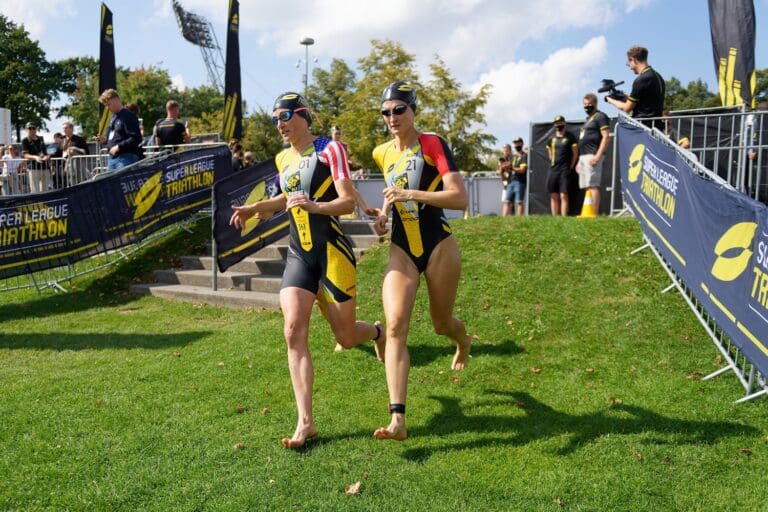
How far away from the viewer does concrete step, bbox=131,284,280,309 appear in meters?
9.41

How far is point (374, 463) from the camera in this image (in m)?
4.39

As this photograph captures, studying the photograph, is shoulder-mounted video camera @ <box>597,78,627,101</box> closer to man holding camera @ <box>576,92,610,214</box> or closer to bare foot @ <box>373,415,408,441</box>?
man holding camera @ <box>576,92,610,214</box>

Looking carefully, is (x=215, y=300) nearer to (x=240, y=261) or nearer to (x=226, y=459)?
(x=240, y=261)

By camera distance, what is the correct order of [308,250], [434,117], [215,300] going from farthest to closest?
[434,117], [215,300], [308,250]

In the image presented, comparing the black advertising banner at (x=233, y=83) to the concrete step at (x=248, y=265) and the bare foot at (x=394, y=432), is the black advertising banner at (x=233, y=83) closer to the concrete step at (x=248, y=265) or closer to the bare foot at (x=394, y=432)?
the concrete step at (x=248, y=265)

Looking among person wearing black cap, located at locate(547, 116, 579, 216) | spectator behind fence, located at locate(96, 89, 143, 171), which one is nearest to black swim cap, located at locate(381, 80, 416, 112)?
person wearing black cap, located at locate(547, 116, 579, 216)

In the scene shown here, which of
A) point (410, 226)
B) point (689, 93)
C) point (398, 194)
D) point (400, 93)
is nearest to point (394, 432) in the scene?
point (410, 226)

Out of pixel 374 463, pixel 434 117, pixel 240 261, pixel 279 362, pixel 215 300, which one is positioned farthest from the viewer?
pixel 434 117

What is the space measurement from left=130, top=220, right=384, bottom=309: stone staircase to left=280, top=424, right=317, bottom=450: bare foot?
465 centimetres

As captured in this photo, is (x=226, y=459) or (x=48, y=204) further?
(x=48, y=204)

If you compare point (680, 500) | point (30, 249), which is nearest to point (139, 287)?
point (30, 249)

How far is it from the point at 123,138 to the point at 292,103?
8.28 m

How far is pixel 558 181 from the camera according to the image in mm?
11906

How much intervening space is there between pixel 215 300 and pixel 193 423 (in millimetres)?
4891
